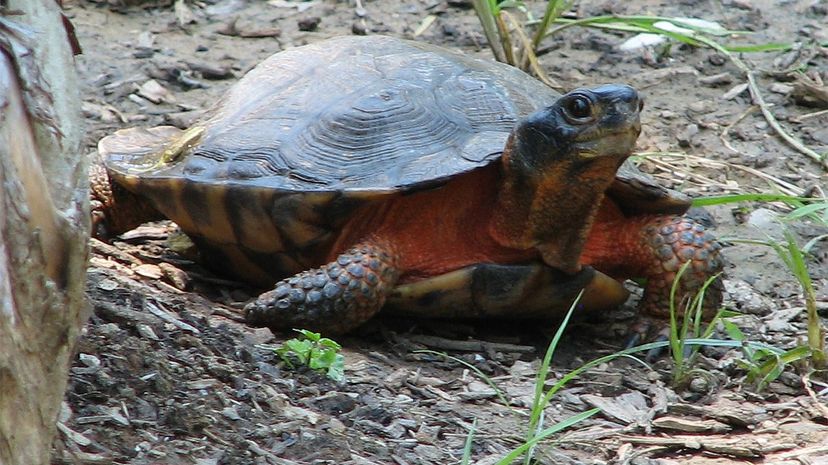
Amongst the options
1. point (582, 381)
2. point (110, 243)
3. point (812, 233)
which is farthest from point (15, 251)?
point (812, 233)

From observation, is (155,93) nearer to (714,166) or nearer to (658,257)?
(714,166)

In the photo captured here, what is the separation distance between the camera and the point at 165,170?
4.24m

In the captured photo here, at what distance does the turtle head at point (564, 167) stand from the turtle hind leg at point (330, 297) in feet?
1.71

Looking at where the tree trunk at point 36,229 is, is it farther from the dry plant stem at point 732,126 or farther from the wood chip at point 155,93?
the dry plant stem at point 732,126

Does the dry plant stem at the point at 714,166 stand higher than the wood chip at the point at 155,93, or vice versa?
the wood chip at the point at 155,93

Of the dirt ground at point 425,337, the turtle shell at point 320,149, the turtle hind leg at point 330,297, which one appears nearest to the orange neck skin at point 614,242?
the turtle shell at point 320,149

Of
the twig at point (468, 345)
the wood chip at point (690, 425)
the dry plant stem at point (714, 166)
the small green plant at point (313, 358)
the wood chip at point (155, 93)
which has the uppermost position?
the small green plant at point (313, 358)

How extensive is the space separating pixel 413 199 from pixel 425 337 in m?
0.50

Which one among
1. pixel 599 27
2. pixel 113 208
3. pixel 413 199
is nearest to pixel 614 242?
pixel 413 199

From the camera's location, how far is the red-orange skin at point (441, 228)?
4.12m

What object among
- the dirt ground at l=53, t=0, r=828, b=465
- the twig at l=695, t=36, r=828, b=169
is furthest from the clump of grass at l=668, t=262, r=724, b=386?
the twig at l=695, t=36, r=828, b=169

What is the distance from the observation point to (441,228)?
4.15m

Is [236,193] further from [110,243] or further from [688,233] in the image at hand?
[688,233]

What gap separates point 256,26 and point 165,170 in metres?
3.05
